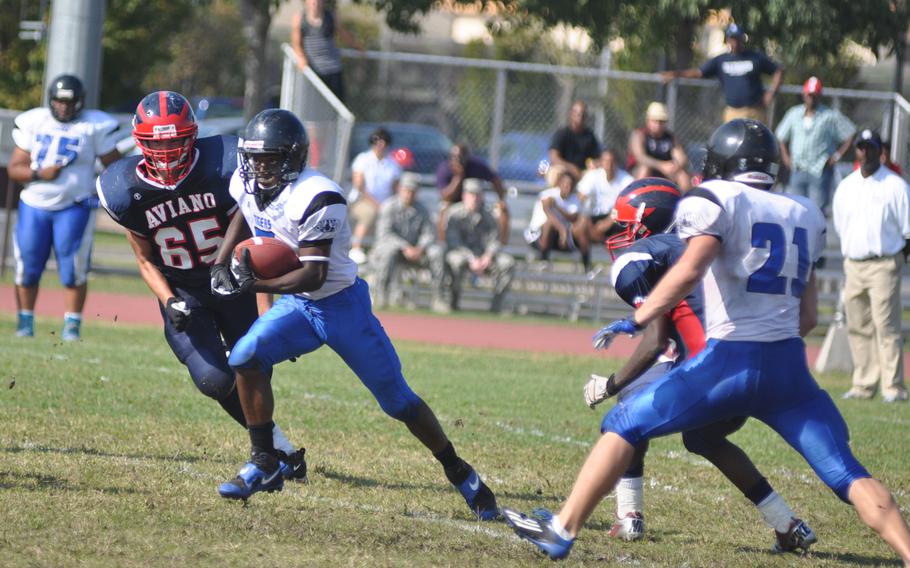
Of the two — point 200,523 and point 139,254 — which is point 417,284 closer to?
point 139,254

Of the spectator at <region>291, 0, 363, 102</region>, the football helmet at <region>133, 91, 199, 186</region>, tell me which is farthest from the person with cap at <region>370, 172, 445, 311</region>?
the football helmet at <region>133, 91, 199, 186</region>

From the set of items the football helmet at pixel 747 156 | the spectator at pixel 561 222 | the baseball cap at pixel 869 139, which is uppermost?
the football helmet at pixel 747 156

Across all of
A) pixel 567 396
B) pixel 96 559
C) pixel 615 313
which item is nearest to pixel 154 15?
pixel 615 313

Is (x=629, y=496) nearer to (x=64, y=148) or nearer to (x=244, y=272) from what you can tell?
(x=244, y=272)

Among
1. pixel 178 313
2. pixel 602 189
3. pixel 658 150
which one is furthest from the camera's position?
pixel 602 189

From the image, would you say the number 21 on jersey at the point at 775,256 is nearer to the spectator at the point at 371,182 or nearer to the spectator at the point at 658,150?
the spectator at the point at 658,150

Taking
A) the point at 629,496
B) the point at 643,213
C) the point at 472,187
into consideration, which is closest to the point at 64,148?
the point at 472,187

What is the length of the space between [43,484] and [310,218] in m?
1.63

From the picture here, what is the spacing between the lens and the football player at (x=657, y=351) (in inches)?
201

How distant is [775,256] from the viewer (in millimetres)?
4617

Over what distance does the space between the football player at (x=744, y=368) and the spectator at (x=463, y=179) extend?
32.9 ft

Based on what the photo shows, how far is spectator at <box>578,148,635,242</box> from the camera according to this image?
14.3 metres

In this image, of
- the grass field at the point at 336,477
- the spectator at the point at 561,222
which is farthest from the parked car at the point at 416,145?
the grass field at the point at 336,477

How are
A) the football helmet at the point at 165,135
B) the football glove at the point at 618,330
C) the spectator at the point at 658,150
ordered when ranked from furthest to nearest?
the spectator at the point at 658,150 → the football helmet at the point at 165,135 → the football glove at the point at 618,330
